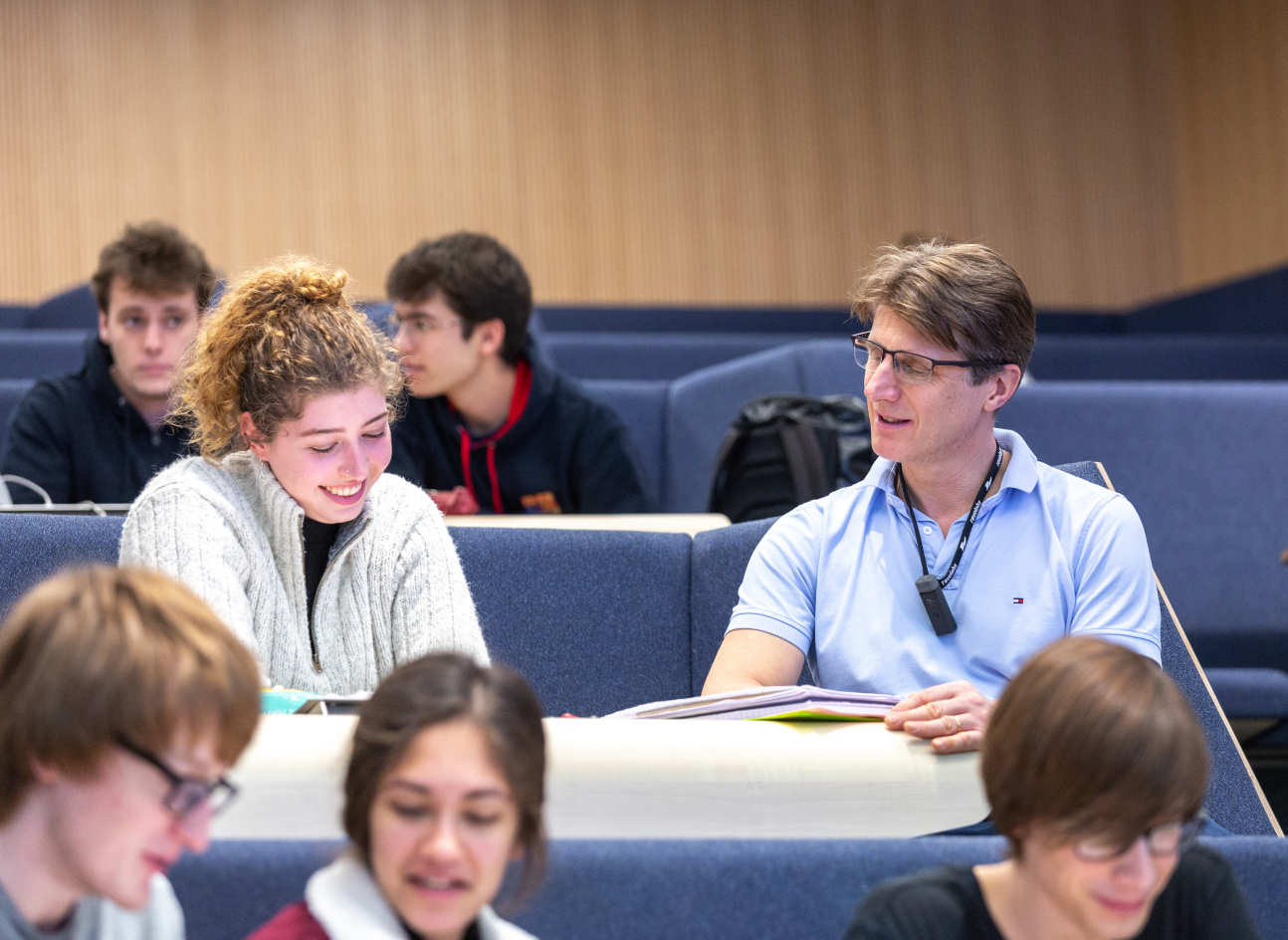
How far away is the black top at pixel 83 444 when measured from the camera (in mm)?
2949

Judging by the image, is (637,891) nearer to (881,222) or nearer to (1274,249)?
(1274,249)

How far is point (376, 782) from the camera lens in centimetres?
110

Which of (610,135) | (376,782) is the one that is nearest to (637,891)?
(376,782)

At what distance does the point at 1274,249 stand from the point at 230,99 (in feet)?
12.8

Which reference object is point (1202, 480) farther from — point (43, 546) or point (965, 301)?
point (43, 546)

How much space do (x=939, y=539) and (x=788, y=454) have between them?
0.86m

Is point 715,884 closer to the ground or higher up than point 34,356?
closer to the ground

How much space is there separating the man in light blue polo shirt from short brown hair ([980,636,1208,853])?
2.26 feet

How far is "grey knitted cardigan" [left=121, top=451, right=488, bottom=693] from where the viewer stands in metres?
1.82

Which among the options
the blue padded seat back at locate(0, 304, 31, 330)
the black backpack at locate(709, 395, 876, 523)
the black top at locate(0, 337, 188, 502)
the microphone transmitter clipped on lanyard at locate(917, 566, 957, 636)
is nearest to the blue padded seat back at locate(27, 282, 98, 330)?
the blue padded seat back at locate(0, 304, 31, 330)

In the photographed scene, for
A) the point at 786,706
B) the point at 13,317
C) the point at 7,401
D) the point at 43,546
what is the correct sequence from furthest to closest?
the point at 13,317
the point at 7,401
the point at 43,546
the point at 786,706

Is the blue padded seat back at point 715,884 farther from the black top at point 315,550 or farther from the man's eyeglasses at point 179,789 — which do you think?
the black top at point 315,550

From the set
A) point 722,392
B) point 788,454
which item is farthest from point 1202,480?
point 722,392

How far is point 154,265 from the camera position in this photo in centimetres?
311
